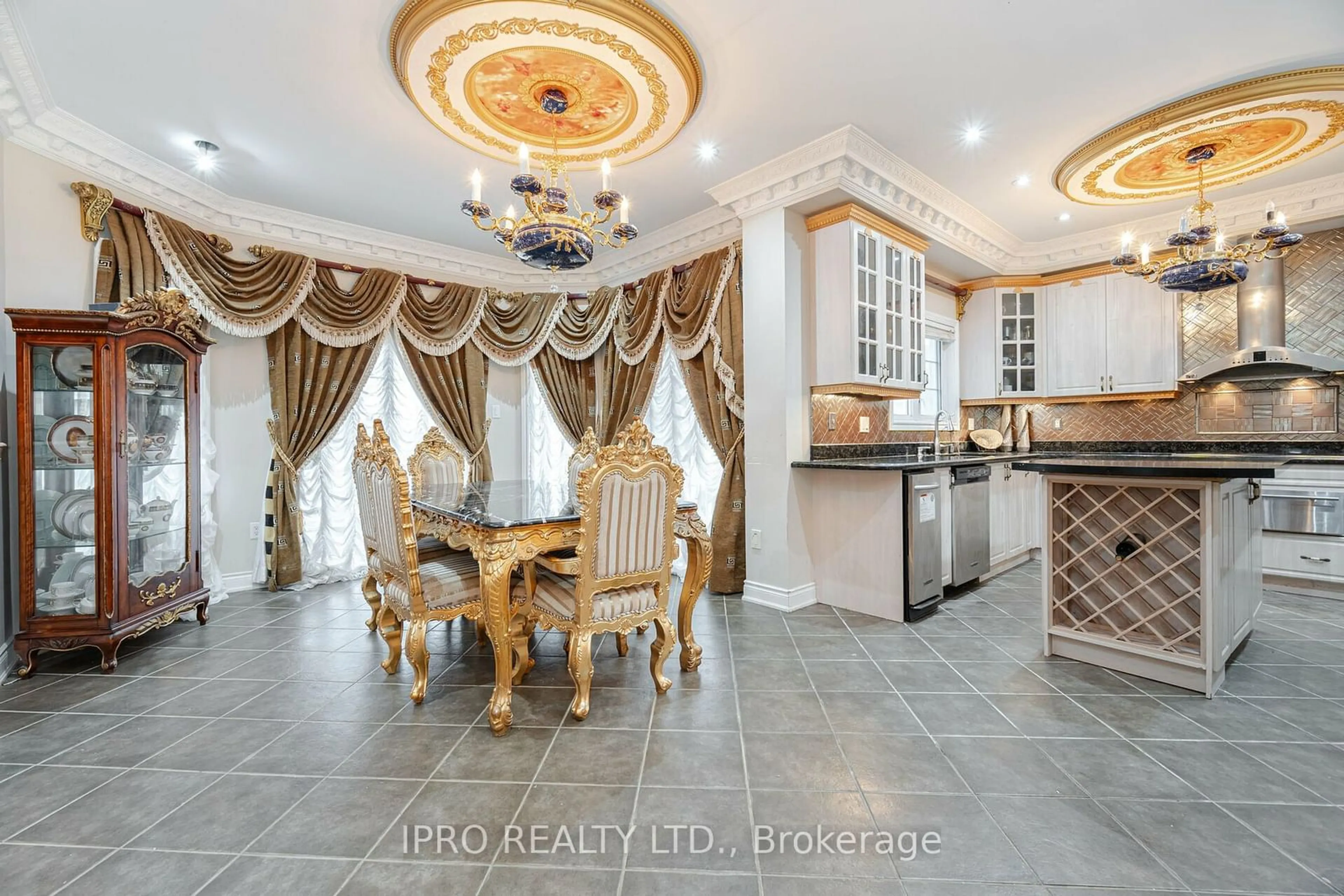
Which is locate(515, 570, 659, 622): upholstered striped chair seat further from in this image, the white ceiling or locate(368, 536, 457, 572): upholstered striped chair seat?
the white ceiling

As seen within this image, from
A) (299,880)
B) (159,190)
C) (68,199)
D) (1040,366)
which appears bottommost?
(299,880)

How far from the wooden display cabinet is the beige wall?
291 millimetres

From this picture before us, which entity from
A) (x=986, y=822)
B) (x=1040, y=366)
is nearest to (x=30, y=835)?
(x=986, y=822)

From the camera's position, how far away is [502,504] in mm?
2623

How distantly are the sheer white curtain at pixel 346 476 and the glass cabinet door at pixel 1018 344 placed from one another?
534 centimetres

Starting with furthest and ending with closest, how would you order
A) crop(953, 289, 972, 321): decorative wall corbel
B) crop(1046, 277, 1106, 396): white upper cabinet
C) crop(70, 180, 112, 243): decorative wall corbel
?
crop(953, 289, 972, 321): decorative wall corbel, crop(1046, 277, 1106, 396): white upper cabinet, crop(70, 180, 112, 243): decorative wall corbel

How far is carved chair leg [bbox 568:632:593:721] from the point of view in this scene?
212cm

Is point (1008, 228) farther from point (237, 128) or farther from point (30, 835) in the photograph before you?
point (30, 835)

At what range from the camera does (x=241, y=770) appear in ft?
5.91

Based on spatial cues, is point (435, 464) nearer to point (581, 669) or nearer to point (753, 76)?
point (581, 669)

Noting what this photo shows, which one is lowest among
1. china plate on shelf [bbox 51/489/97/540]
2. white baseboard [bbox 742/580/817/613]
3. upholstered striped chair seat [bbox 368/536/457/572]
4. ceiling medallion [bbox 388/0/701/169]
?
white baseboard [bbox 742/580/817/613]

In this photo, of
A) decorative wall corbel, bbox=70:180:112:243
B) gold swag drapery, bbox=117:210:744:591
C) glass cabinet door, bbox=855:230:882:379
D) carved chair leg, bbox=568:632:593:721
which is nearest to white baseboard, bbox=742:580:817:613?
gold swag drapery, bbox=117:210:744:591

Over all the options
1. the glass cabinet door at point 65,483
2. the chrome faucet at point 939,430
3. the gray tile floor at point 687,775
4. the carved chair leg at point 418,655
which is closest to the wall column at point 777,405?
the gray tile floor at point 687,775

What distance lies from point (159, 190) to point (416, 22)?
8.46ft
